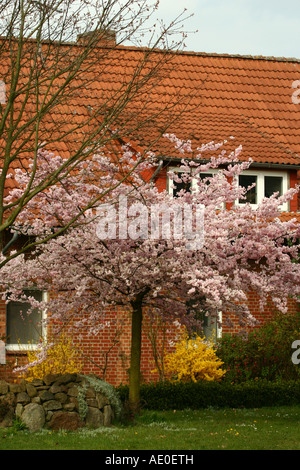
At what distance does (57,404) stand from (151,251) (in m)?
2.93

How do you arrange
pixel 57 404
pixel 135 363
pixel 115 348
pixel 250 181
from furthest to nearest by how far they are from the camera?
1. pixel 250 181
2. pixel 115 348
3. pixel 135 363
4. pixel 57 404

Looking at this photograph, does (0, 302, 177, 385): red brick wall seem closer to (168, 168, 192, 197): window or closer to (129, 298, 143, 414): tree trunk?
(168, 168, 192, 197): window

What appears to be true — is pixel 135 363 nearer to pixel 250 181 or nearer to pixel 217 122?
pixel 250 181

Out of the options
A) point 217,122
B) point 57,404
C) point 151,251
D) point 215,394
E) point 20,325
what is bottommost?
point 215,394

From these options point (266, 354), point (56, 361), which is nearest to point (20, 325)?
point (56, 361)

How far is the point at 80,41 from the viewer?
36.5 feet

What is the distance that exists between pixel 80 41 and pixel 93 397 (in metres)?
5.72

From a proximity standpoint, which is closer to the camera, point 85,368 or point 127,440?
point 127,440

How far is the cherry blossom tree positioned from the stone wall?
891mm

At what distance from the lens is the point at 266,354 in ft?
57.1

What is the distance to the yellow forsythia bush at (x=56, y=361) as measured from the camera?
15.1 meters
